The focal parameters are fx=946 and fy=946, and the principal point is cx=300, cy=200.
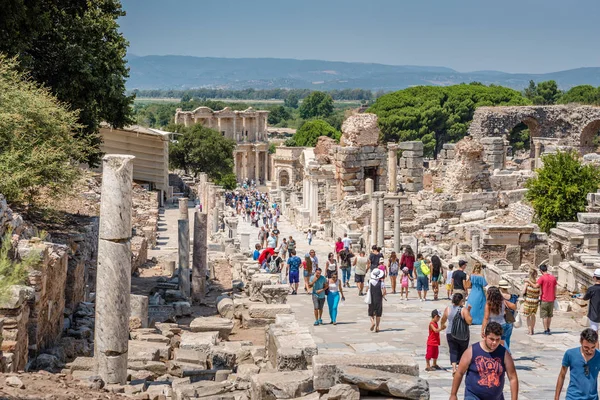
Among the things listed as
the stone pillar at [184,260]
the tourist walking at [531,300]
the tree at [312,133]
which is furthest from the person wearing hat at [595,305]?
the tree at [312,133]

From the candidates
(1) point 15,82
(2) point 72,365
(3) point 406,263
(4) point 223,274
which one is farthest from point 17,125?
(4) point 223,274

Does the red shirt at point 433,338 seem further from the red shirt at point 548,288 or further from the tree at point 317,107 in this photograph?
the tree at point 317,107

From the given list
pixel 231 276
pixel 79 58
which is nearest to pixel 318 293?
pixel 79 58

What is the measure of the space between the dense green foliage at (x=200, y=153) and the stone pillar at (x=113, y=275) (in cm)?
6354

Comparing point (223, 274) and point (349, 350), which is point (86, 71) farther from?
point (349, 350)

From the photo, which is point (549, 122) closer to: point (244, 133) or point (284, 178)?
point (284, 178)

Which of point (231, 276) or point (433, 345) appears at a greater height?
point (433, 345)

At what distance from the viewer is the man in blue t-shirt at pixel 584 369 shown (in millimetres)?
8000

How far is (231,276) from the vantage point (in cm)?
2514

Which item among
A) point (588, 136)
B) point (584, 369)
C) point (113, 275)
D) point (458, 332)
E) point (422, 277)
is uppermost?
point (588, 136)

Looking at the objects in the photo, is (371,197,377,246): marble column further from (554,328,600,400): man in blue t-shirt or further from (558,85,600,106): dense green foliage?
(558,85,600,106): dense green foliage

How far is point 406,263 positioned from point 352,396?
433 inches

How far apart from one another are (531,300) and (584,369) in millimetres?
6094

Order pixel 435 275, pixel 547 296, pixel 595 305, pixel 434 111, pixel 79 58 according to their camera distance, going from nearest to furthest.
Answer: pixel 595 305 → pixel 547 296 → pixel 435 275 → pixel 79 58 → pixel 434 111
